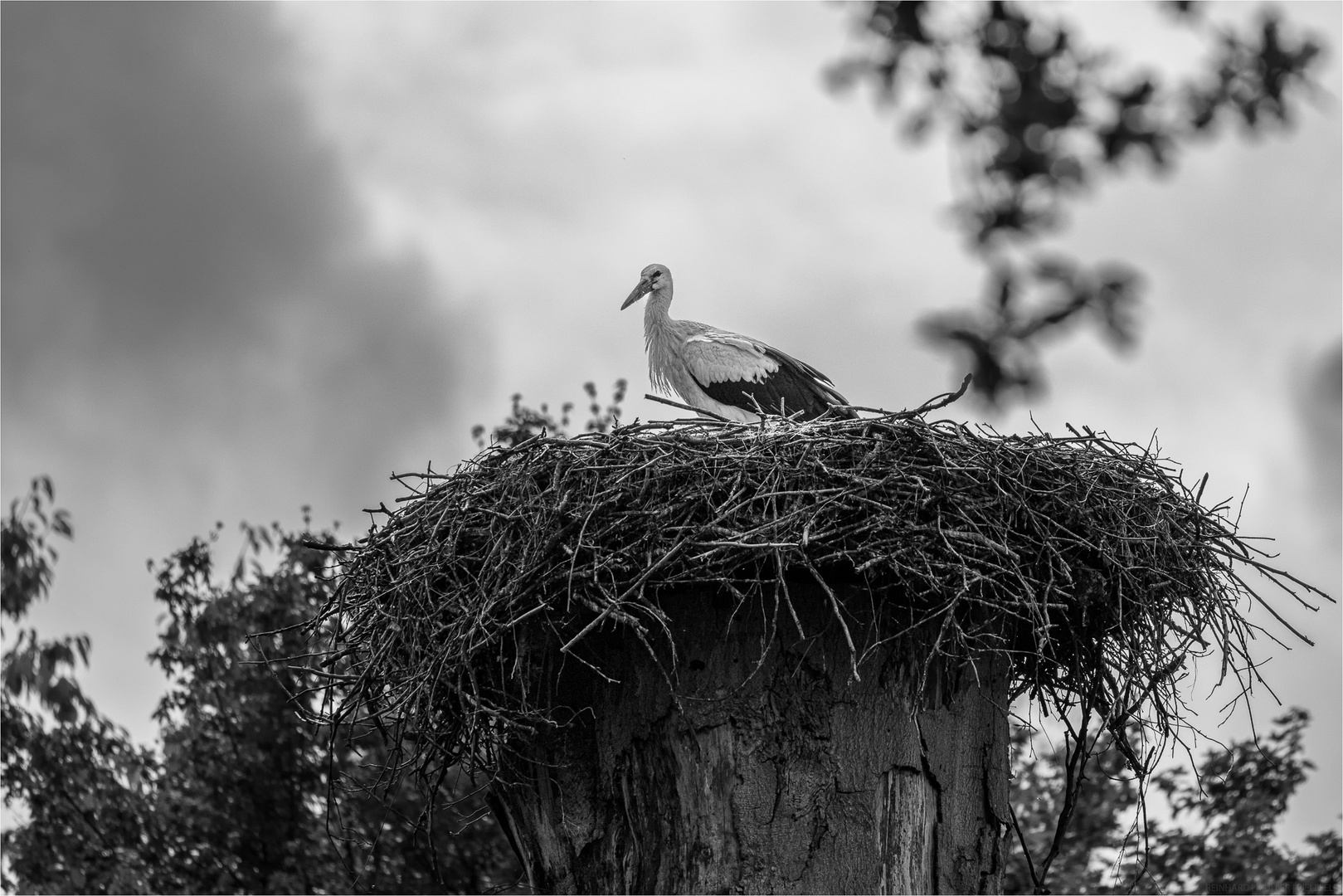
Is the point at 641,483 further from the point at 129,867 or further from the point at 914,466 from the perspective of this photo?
the point at 129,867

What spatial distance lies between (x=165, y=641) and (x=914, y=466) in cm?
1001

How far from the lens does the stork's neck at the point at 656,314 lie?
34.6 ft

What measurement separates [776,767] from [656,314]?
4793 mm

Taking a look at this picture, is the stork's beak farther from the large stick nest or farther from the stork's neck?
the large stick nest

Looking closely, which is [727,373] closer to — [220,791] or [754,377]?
[754,377]

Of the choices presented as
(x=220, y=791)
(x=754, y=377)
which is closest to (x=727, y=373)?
(x=754, y=377)

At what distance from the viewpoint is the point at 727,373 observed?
32.4 feet

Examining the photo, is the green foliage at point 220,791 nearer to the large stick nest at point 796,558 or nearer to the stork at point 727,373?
the stork at point 727,373

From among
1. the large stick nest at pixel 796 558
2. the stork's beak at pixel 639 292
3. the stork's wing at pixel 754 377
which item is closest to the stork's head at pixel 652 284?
the stork's beak at pixel 639 292

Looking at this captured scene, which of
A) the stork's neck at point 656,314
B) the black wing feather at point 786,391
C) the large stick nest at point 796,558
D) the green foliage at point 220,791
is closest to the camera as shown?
the large stick nest at point 796,558

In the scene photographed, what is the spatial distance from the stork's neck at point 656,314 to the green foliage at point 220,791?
189 inches

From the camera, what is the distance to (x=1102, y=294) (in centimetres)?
310

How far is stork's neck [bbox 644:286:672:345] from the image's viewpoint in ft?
34.6

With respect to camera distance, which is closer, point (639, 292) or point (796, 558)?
point (796, 558)
